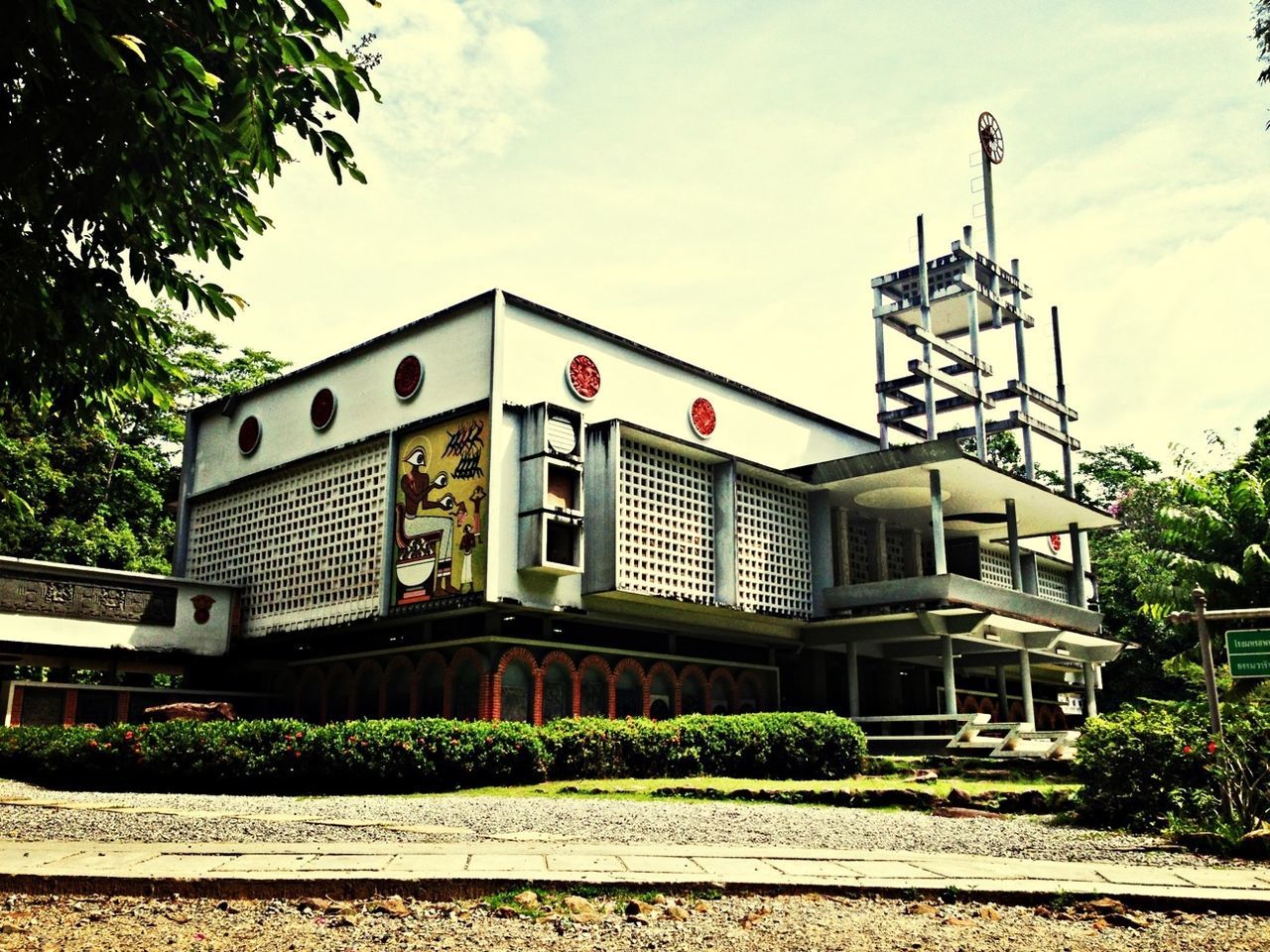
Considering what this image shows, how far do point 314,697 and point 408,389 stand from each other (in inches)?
291

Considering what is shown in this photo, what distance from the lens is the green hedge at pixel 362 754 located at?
1566cm

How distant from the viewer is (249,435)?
89.9ft

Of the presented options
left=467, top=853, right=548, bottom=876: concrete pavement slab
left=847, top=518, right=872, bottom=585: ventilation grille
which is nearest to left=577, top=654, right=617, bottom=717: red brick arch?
left=847, top=518, right=872, bottom=585: ventilation grille

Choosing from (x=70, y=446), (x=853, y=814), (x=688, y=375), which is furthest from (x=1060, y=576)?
(x=70, y=446)

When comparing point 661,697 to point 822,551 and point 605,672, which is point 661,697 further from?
point 822,551

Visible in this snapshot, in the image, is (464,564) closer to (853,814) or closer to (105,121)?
(853,814)

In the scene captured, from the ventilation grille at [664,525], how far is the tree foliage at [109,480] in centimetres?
1281

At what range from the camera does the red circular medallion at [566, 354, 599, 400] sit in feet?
76.2

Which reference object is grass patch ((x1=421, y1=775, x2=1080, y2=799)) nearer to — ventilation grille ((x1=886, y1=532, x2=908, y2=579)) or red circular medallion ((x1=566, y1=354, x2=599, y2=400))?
red circular medallion ((x1=566, y1=354, x2=599, y2=400))

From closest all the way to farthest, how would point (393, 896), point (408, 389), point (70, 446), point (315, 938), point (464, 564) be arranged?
point (315, 938), point (393, 896), point (464, 564), point (408, 389), point (70, 446)

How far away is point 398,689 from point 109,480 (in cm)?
1539

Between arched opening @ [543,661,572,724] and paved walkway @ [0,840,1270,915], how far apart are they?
1346cm

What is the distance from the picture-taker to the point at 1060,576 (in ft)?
123

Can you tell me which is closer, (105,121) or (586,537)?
(105,121)
